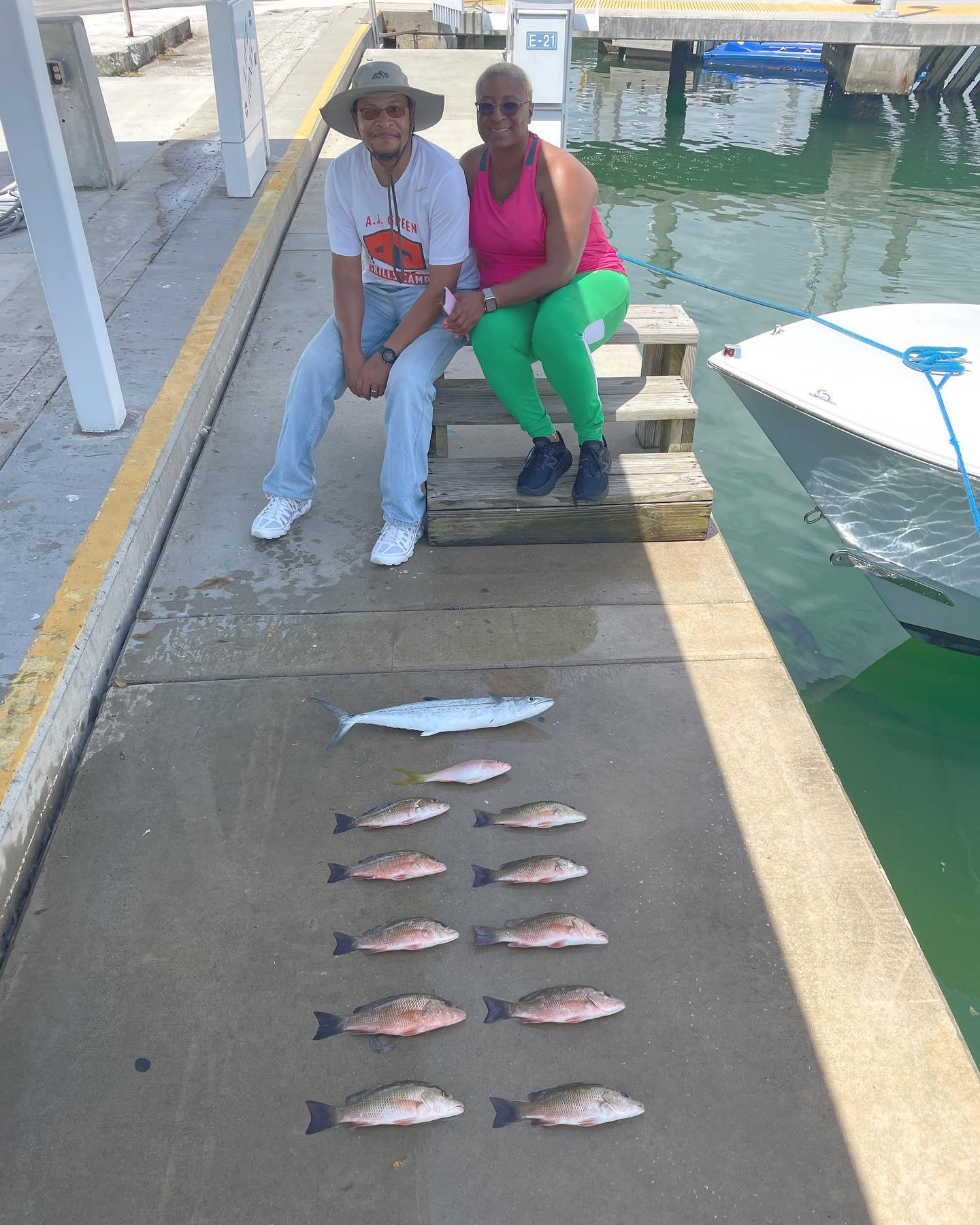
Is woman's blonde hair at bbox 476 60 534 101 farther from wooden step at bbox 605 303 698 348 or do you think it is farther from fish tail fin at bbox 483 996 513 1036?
fish tail fin at bbox 483 996 513 1036

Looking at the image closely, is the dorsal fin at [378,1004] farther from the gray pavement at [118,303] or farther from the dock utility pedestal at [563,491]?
the dock utility pedestal at [563,491]

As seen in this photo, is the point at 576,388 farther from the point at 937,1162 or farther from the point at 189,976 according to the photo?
the point at 937,1162

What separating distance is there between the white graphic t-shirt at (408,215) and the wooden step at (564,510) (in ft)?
2.80

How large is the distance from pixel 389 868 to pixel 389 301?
252 centimetres

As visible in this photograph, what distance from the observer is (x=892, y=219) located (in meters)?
12.7

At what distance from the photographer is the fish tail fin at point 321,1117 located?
7.43 ft

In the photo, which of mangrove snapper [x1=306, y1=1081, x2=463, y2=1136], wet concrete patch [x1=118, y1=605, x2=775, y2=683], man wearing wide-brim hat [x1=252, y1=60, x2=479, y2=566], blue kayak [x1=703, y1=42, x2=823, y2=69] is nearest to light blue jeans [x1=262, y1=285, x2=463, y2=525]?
man wearing wide-brim hat [x1=252, y1=60, x2=479, y2=566]

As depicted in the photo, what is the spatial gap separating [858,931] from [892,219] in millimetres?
12350

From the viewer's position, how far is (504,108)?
11.9 ft

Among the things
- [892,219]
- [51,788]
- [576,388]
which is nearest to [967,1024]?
[576,388]

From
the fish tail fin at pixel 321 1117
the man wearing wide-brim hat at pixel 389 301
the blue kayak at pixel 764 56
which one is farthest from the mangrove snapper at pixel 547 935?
the blue kayak at pixel 764 56

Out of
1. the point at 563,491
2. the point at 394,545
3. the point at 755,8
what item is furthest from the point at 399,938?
the point at 755,8

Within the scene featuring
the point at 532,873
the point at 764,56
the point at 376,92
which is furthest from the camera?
the point at 764,56

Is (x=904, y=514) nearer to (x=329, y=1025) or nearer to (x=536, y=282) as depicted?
(x=536, y=282)
